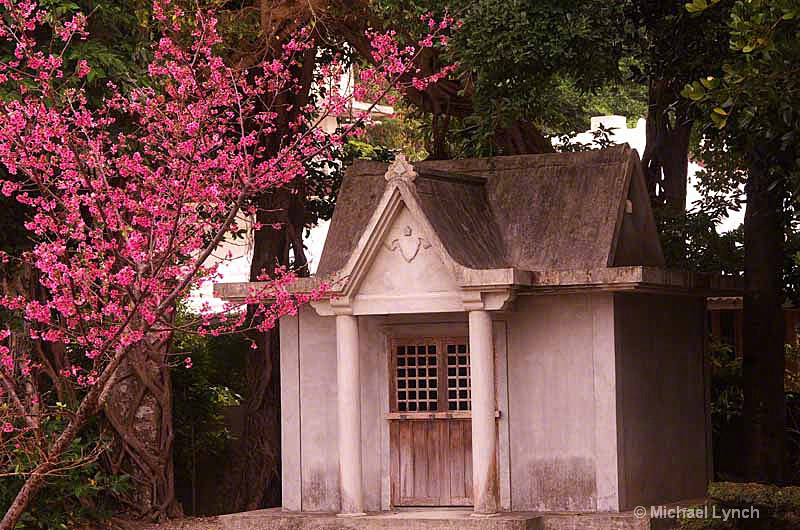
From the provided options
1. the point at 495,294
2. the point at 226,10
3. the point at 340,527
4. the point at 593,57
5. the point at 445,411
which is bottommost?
the point at 340,527

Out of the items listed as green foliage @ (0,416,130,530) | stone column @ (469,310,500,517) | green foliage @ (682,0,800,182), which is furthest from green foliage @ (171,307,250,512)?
green foliage @ (682,0,800,182)

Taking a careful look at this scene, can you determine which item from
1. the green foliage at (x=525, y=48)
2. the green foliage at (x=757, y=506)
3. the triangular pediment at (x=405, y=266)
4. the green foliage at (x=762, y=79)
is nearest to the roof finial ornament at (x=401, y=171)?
the triangular pediment at (x=405, y=266)

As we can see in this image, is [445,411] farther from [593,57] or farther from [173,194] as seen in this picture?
[173,194]

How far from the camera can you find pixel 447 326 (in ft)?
45.4

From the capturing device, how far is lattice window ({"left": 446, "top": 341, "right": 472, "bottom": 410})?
45.3ft

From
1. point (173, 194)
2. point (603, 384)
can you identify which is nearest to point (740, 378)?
point (603, 384)

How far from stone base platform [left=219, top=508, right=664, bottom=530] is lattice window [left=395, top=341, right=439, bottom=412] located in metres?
1.03

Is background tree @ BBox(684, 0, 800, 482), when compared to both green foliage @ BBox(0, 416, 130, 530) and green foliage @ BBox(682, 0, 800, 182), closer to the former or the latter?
green foliage @ BBox(682, 0, 800, 182)

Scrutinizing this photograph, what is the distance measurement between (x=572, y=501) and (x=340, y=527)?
2.15 meters

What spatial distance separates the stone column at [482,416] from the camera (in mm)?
12953

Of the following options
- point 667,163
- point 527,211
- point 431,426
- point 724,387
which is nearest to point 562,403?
point 431,426

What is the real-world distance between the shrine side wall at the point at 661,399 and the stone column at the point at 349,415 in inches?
95.7

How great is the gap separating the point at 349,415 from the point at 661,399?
3.13m

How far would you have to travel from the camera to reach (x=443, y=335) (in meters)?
13.9
